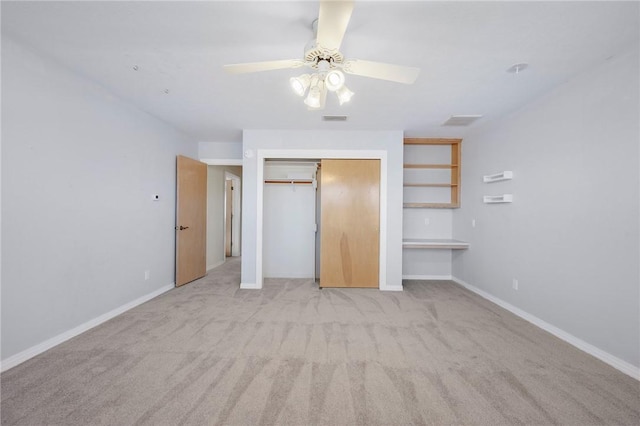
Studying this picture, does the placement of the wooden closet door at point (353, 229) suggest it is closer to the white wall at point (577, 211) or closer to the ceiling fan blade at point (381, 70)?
the white wall at point (577, 211)

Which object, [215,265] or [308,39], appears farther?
[215,265]

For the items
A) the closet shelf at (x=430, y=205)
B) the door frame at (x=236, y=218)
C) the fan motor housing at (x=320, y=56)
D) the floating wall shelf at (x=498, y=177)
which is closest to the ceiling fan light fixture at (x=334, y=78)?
the fan motor housing at (x=320, y=56)

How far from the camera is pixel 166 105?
3.07m

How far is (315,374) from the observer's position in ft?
6.17

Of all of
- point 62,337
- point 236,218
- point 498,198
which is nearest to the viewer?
point 62,337

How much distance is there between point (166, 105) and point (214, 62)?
130 centimetres

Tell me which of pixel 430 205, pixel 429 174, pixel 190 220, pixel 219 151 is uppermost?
pixel 219 151

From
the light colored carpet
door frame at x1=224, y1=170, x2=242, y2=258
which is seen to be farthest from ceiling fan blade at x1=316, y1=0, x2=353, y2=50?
door frame at x1=224, y1=170, x2=242, y2=258

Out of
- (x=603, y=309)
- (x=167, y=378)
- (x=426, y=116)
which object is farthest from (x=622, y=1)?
(x=167, y=378)

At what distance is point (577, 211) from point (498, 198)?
3.23 feet

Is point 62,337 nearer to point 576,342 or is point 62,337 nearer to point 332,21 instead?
point 332,21

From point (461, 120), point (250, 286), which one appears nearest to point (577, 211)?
point (461, 120)

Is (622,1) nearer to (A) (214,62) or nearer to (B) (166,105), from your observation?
(A) (214,62)

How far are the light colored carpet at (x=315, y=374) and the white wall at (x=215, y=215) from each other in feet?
8.05
